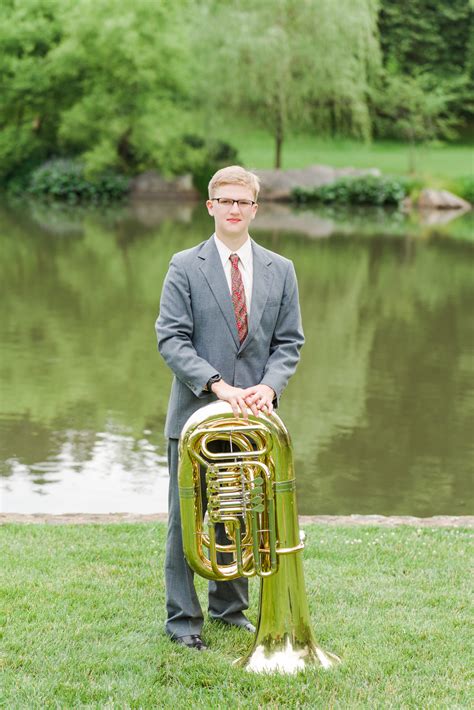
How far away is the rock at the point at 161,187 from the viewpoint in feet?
111

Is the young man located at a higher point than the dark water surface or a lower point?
higher

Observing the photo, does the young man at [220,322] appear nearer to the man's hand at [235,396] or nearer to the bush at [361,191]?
the man's hand at [235,396]

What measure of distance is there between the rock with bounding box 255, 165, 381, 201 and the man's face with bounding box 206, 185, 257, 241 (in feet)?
94.7

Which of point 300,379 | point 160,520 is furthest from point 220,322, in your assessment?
point 300,379

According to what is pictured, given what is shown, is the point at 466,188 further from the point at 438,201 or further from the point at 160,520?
the point at 160,520

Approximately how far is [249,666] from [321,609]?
72 cm

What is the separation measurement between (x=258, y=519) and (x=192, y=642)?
649mm

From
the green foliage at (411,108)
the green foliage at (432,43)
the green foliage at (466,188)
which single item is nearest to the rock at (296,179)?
the green foliage at (466,188)

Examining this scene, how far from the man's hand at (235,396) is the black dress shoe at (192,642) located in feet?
3.17

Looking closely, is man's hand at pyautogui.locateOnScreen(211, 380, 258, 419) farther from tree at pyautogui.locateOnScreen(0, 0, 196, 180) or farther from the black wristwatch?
tree at pyautogui.locateOnScreen(0, 0, 196, 180)

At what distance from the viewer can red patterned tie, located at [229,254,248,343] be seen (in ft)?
12.9

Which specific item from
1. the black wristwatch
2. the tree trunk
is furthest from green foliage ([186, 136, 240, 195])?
the black wristwatch

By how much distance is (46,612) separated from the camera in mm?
4172

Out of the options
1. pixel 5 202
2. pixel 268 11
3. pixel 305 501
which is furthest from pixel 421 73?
pixel 305 501
